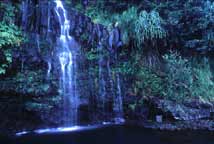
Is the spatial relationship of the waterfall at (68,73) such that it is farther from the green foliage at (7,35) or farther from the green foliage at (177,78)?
the green foliage at (177,78)

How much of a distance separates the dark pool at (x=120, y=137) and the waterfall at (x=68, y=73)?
1.16 m

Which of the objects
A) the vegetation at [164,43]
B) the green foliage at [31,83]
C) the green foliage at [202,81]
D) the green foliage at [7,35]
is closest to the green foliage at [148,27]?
the vegetation at [164,43]

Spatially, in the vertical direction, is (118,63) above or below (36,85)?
above

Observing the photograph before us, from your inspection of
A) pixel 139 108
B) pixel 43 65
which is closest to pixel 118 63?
pixel 139 108

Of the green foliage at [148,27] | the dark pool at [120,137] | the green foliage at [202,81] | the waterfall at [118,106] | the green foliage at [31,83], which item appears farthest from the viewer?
the green foliage at [202,81]

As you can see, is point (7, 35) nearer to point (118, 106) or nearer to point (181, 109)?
point (118, 106)

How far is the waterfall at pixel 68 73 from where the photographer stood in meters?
10.1

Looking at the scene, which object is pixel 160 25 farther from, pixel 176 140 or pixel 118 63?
pixel 176 140

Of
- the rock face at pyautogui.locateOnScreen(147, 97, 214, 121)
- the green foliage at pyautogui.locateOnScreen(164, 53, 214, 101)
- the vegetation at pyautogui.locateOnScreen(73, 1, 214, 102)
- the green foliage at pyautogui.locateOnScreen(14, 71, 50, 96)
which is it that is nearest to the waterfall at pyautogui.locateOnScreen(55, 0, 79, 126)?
the green foliage at pyautogui.locateOnScreen(14, 71, 50, 96)

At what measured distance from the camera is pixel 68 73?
10.3 meters

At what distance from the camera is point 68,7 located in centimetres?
1160

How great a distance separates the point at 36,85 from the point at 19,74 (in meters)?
0.71

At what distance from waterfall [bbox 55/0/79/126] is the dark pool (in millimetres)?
1162

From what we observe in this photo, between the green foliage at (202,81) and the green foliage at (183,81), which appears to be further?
the green foliage at (202,81)
